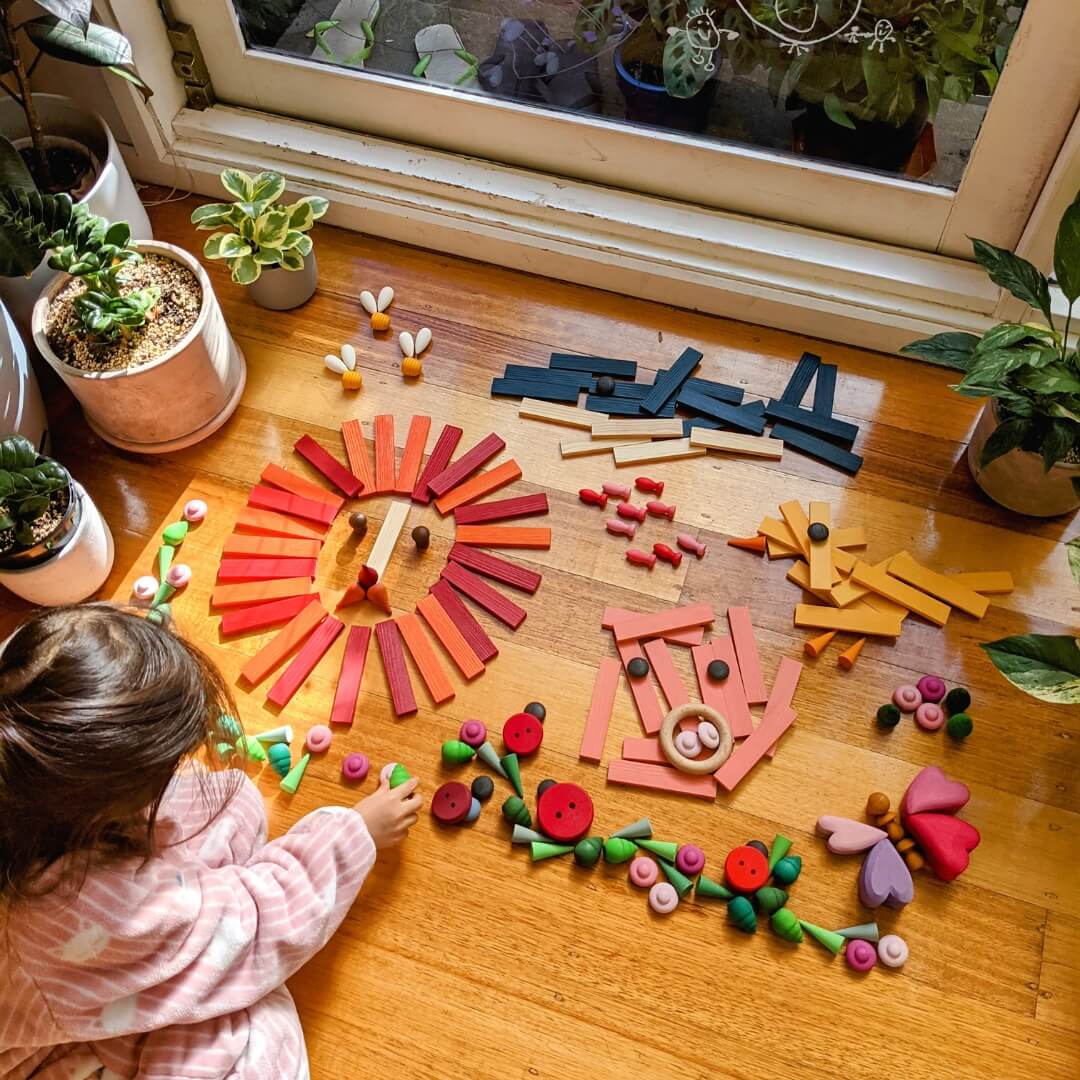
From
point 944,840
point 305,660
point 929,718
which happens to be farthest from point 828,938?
point 305,660

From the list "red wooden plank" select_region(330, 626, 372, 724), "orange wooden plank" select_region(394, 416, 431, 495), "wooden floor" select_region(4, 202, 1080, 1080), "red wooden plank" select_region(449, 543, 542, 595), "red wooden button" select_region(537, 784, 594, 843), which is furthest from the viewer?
"orange wooden plank" select_region(394, 416, 431, 495)

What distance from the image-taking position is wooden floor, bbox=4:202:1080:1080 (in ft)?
4.17

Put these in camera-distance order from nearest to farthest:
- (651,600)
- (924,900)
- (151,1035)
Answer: (151,1035) → (924,900) → (651,600)

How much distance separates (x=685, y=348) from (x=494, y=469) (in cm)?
41

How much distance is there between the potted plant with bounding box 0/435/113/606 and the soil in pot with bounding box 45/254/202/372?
0.58 feet

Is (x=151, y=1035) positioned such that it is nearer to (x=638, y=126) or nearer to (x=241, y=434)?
(x=241, y=434)

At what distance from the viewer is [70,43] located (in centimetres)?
145

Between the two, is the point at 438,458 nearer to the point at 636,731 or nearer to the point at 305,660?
the point at 305,660

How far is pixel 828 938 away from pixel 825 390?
878 mm

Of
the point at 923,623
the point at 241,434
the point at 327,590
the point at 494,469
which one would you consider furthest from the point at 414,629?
the point at 923,623

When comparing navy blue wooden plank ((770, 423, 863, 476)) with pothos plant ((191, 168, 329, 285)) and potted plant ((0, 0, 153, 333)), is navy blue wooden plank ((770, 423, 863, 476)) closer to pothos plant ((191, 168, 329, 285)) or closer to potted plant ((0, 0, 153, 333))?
pothos plant ((191, 168, 329, 285))

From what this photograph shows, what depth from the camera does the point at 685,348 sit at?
1824 mm

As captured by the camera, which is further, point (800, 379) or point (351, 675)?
point (800, 379)

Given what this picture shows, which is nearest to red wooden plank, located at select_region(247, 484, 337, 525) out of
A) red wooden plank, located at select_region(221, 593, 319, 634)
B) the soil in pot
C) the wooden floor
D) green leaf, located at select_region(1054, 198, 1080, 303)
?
the wooden floor
